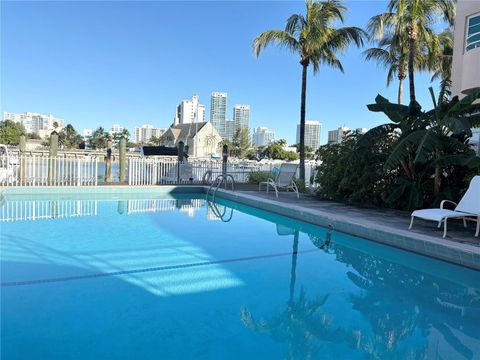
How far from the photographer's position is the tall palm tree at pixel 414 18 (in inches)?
586

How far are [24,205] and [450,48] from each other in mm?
20966

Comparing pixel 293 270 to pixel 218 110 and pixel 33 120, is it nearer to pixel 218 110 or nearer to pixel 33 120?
pixel 218 110

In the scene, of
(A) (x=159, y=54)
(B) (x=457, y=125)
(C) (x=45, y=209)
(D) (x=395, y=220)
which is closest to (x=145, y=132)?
(A) (x=159, y=54)

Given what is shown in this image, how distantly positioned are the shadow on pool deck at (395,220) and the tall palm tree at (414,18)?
7187 millimetres

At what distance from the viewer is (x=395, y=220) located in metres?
8.14

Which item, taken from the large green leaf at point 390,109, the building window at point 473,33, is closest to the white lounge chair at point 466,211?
the large green leaf at point 390,109

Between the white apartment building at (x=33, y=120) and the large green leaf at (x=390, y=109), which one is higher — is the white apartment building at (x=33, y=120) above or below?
above

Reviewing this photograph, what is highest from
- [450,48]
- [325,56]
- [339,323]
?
[450,48]

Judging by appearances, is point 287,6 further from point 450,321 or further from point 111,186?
point 450,321

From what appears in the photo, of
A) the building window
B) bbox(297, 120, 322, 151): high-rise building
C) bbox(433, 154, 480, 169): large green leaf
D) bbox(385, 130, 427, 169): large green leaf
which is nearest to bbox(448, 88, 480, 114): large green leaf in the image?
bbox(385, 130, 427, 169): large green leaf

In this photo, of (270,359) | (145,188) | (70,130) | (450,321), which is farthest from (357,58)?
(70,130)

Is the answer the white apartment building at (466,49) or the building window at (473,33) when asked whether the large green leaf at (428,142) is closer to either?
the white apartment building at (466,49)

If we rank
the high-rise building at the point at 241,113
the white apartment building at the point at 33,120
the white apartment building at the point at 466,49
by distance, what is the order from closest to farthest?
1. the white apartment building at the point at 466,49
2. the high-rise building at the point at 241,113
3. the white apartment building at the point at 33,120

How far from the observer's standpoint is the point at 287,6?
56.6ft
